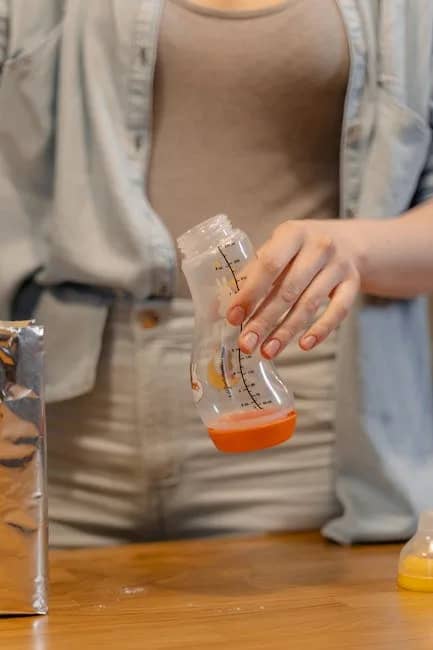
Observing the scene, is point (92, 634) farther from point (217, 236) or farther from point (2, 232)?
point (2, 232)

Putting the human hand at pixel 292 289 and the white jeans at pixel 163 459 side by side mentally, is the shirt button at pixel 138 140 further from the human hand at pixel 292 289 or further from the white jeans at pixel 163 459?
the human hand at pixel 292 289

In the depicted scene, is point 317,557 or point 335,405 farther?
point 335,405

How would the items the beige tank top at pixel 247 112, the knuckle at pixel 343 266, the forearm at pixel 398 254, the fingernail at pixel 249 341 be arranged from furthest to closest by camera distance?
the beige tank top at pixel 247 112 → the forearm at pixel 398 254 → the knuckle at pixel 343 266 → the fingernail at pixel 249 341

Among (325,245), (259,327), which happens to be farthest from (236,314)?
(325,245)

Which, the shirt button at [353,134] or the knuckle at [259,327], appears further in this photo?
the shirt button at [353,134]

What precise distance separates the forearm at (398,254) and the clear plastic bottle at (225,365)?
0.68 feet

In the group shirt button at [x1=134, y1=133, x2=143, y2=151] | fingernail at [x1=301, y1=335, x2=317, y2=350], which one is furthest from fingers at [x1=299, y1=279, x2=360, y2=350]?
shirt button at [x1=134, y1=133, x2=143, y2=151]

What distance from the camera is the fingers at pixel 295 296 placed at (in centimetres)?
103

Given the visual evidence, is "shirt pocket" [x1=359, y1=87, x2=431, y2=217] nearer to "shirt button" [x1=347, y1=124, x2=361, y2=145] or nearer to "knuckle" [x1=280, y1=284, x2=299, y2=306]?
"shirt button" [x1=347, y1=124, x2=361, y2=145]

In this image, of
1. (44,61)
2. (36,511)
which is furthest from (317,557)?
(44,61)

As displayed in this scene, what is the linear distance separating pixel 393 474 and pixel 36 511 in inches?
20.9

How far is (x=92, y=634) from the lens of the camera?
920 millimetres

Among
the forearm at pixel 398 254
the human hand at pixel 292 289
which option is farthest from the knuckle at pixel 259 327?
the forearm at pixel 398 254

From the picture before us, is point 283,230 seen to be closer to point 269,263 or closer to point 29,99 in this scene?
point 269,263
